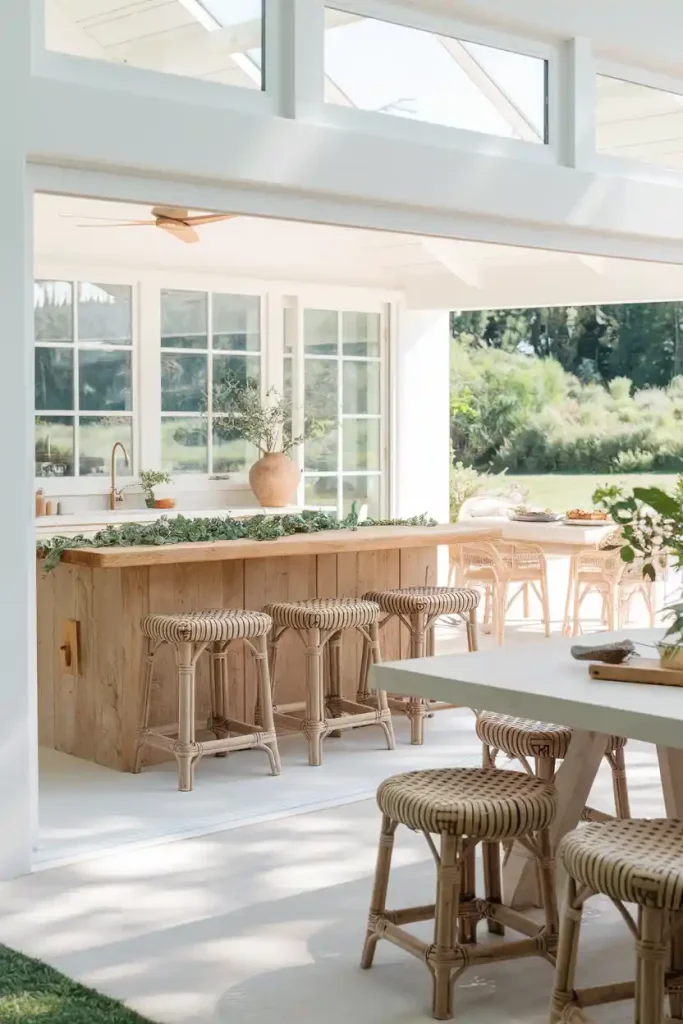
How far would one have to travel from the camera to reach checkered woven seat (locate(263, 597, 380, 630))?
605cm

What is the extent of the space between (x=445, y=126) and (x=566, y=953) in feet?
12.8

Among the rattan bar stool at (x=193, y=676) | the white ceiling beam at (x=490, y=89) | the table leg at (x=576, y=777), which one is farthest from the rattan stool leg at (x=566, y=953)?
the white ceiling beam at (x=490, y=89)

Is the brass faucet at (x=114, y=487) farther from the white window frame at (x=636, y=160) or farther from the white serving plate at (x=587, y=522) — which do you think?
the white window frame at (x=636, y=160)

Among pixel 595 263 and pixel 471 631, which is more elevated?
pixel 595 263

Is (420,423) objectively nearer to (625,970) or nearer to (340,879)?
(340,879)

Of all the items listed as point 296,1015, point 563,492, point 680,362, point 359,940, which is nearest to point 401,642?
point 359,940

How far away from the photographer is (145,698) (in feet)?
19.4

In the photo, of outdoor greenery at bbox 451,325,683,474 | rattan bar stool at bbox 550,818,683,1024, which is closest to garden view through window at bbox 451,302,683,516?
outdoor greenery at bbox 451,325,683,474

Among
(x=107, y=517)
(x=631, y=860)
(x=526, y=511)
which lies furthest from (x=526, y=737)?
(x=526, y=511)

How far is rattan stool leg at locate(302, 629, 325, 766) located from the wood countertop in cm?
44

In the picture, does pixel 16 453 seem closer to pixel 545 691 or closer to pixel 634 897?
pixel 545 691

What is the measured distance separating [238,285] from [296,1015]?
24.2ft

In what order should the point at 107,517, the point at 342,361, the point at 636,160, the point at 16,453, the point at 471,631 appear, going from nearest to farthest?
the point at 16,453
the point at 471,631
the point at 636,160
the point at 107,517
the point at 342,361

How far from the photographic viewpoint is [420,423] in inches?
442
